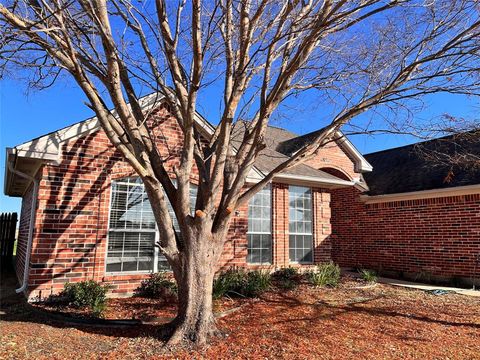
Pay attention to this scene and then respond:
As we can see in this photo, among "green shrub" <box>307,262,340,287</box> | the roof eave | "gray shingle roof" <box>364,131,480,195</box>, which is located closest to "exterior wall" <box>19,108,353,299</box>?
"green shrub" <box>307,262,340,287</box>

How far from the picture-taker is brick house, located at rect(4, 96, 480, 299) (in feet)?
23.9

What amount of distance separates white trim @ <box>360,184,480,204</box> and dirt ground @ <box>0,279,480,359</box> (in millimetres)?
3928

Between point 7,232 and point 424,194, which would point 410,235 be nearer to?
point 424,194

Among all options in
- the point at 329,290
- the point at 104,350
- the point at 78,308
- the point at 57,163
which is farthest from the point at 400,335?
the point at 57,163

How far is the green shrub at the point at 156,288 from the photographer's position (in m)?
7.68

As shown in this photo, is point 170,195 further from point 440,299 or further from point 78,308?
point 440,299

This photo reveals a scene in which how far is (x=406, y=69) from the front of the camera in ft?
18.7

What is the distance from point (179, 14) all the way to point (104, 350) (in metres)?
4.98

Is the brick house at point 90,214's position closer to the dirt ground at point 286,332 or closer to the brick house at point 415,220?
the dirt ground at point 286,332

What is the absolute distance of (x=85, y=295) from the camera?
6.57 metres

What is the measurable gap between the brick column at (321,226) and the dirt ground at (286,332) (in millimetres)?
3554

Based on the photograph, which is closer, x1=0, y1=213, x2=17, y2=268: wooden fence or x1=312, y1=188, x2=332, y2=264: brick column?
x1=312, y1=188, x2=332, y2=264: brick column

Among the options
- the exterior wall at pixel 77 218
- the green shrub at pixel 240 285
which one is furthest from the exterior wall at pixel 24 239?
the green shrub at pixel 240 285

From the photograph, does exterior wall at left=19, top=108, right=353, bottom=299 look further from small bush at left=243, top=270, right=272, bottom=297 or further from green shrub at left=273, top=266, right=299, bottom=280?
green shrub at left=273, top=266, right=299, bottom=280
